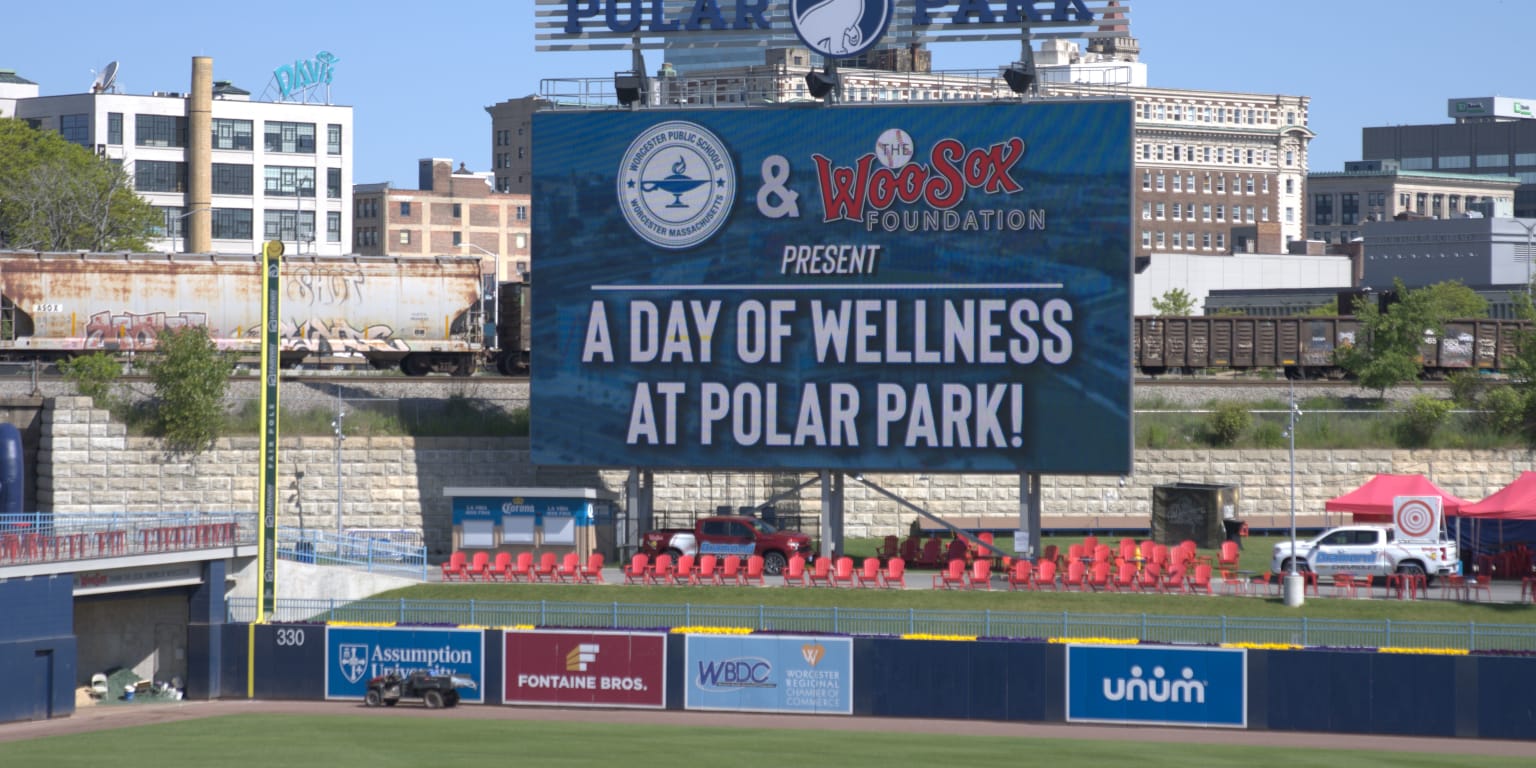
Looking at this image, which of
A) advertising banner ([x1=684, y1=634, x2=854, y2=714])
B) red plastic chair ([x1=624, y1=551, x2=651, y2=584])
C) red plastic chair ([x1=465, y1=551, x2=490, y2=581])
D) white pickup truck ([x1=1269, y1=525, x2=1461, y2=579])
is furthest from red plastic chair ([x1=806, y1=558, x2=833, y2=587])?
white pickup truck ([x1=1269, y1=525, x2=1461, y2=579])

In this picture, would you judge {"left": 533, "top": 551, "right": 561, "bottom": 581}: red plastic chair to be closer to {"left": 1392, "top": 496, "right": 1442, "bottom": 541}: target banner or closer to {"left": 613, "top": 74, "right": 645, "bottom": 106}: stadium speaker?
{"left": 613, "top": 74, "right": 645, "bottom": 106}: stadium speaker

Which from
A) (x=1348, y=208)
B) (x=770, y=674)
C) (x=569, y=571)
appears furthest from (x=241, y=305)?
(x=1348, y=208)

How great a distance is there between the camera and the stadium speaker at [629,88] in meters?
52.2

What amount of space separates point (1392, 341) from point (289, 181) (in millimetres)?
66905

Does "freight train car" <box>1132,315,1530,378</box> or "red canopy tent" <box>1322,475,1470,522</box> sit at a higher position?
"freight train car" <box>1132,315,1530,378</box>

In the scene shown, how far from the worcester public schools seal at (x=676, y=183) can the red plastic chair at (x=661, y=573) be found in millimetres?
8386

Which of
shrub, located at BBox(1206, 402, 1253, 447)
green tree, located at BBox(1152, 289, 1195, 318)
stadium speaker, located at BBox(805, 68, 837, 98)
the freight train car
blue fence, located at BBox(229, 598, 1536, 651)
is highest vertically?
stadium speaker, located at BBox(805, 68, 837, 98)

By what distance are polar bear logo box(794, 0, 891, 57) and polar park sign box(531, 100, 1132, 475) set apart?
210 centimetres

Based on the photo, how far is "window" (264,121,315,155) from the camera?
110 metres

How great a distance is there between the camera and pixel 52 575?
41750mm

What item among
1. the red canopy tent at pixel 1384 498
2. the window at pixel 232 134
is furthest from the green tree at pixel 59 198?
the red canopy tent at pixel 1384 498

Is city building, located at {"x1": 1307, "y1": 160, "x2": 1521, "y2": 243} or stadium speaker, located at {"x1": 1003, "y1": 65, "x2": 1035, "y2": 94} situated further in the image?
city building, located at {"x1": 1307, "y1": 160, "x2": 1521, "y2": 243}

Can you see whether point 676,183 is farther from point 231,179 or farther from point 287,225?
point 287,225

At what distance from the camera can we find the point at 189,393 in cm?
5741
